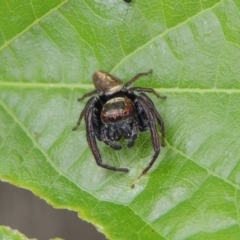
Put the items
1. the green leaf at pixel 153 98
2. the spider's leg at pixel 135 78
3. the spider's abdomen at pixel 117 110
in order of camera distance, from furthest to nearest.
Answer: the spider's abdomen at pixel 117 110 < the spider's leg at pixel 135 78 < the green leaf at pixel 153 98

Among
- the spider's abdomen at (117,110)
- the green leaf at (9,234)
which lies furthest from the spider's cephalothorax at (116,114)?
the green leaf at (9,234)

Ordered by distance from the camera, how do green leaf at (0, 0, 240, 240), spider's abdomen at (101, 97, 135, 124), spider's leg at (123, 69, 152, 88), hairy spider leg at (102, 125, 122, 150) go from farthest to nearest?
spider's abdomen at (101, 97, 135, 124) < hairy spider leg at (102, 125, 122, 150) < spider's leg at (123, 69, 152, 88) < green leaf at (0, 0, 240, 240)

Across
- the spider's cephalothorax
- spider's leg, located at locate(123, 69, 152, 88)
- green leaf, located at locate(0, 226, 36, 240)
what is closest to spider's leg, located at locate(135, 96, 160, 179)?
the spider's cephalothorax

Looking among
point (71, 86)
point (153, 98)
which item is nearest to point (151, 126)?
point (153, 98)

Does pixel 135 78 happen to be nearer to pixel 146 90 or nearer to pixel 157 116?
pixel 146 90

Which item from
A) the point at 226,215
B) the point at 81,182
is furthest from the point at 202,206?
the point at 81,182

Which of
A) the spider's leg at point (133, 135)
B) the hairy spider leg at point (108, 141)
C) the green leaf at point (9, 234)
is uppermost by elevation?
the spider's leg at point (133, 135)

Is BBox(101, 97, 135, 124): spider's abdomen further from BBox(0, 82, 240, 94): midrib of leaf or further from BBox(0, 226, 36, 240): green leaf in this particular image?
BBox(0, 226, 36, 240): green leaf

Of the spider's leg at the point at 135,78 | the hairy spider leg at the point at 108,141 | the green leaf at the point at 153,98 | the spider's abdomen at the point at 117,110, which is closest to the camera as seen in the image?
the green leaf at the point at 153,98

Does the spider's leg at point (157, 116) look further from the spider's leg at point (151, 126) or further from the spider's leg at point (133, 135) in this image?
the spider's leg at point (133, 135)
